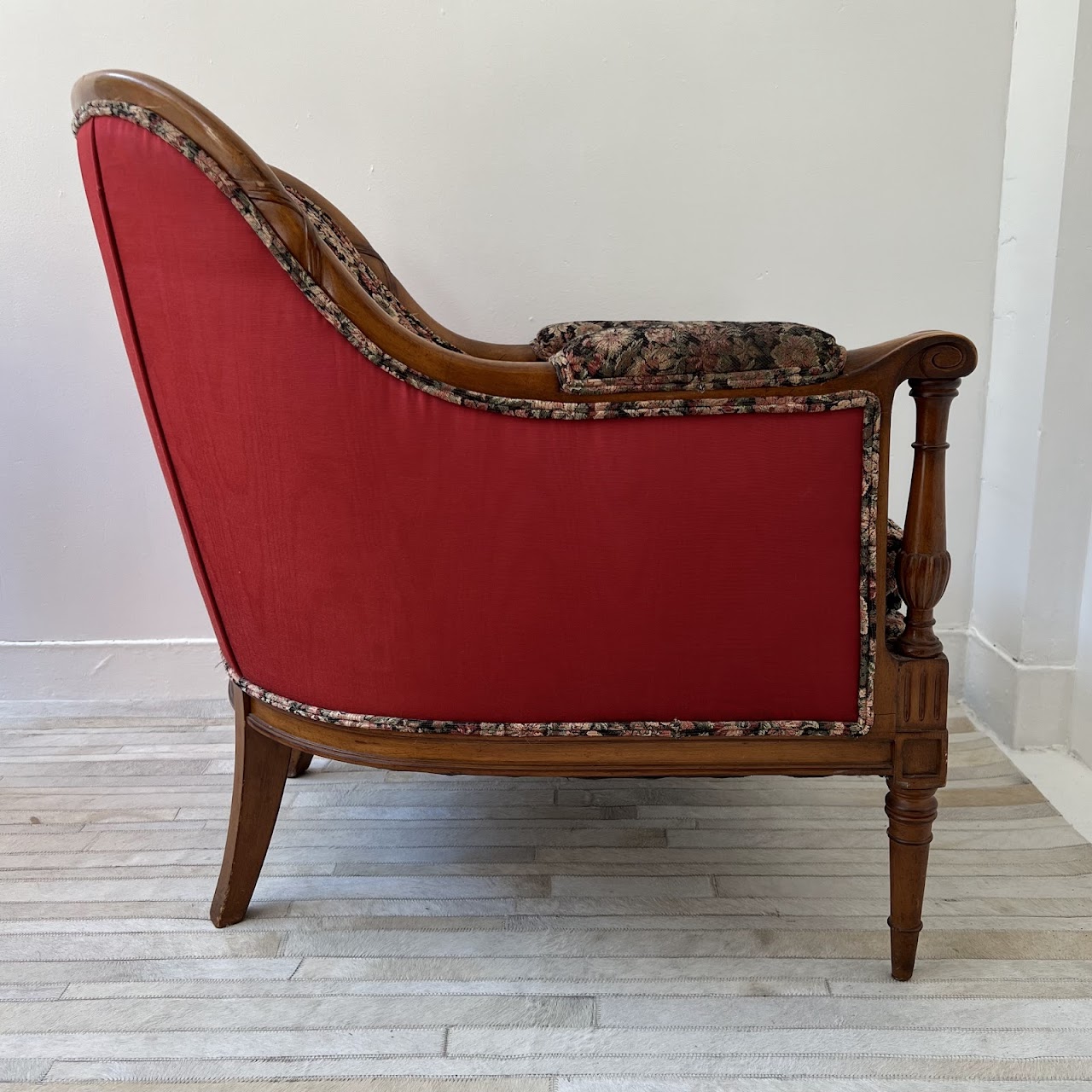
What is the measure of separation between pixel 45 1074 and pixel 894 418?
1724 mm

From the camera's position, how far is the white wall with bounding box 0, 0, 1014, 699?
1.63 metres

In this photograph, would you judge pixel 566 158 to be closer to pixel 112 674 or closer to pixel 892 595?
pixel 892 595

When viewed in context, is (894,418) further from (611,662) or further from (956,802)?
(611,662)

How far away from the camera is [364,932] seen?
1.11 meters

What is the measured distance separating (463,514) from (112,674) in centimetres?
135

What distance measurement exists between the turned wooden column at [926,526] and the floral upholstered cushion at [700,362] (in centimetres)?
12

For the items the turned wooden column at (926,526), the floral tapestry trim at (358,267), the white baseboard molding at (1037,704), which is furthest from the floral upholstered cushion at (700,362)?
the white baseboard molding at (1037,704)

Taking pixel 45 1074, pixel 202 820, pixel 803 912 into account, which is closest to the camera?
pixel 45 1074

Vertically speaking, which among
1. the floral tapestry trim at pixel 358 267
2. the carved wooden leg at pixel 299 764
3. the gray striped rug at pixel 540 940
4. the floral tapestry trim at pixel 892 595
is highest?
the floral tapestry trim at pixel 358 267

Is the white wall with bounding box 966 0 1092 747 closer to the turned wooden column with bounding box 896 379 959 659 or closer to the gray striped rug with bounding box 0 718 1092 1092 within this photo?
the gray striped rug with bounding box 0 718 1092 1092

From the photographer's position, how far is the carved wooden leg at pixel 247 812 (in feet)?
3.63

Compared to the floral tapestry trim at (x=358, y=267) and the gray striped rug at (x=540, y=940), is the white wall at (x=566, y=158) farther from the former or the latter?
the gray striped rug at (x=540, y=940)

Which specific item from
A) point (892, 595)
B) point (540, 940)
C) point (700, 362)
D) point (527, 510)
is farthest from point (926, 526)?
point (540, 940)

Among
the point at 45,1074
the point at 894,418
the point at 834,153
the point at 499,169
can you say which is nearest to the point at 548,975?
the point at 45,1074
